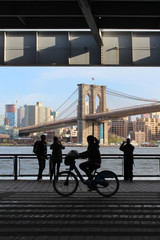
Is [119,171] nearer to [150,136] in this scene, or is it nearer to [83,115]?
[83,115]

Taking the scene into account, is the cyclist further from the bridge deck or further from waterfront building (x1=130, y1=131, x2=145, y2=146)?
waterfront building (x1=130, y1=131, x2=145, y2=146)

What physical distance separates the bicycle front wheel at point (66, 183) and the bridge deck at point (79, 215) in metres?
0.16

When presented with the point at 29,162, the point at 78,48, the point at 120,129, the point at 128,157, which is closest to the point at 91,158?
the point at 128,157

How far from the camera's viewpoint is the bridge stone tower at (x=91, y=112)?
6045 centimetres

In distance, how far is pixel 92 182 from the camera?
705cm

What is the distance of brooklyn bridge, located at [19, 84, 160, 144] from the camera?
168 ft

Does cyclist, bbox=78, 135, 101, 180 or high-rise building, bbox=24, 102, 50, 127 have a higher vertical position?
high-rise building, bbox=24, 102, 50, 127

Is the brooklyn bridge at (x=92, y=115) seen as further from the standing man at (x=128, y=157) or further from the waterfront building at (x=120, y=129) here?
the standing man at (x=128, y=157)

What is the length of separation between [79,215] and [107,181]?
66.8 inches

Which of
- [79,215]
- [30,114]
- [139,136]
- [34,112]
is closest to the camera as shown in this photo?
[79,215]

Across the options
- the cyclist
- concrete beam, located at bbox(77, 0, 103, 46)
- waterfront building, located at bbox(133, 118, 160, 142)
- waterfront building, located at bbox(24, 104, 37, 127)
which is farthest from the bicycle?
waterfront building, located at bbox(24, 104, 37, 127)

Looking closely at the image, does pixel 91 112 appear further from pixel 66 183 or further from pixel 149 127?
pixel 66 183

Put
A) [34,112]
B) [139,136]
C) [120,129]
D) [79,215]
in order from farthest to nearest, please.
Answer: [34,112], [120,129], [139,136], [79,215]

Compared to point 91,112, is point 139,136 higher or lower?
lower
